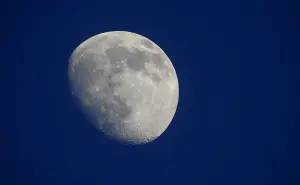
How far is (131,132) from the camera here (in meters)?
9.32

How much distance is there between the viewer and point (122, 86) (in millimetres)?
8734

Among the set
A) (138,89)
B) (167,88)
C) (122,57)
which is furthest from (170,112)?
(122,57)

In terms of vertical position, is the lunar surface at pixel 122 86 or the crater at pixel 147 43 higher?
the crater at pixel 147 43

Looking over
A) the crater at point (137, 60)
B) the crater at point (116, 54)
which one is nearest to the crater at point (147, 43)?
the crater at point (137, 60)

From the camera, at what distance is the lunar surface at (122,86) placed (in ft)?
28.8

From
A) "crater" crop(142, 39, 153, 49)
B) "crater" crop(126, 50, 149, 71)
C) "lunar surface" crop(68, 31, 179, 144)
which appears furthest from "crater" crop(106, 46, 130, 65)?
"crater" crop(142, 39, 153, 49)

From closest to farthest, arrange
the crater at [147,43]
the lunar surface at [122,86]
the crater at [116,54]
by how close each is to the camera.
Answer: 1. the lunar surface at [122,86]
2. the crater at [116,54]
3. the crater at [147,43]

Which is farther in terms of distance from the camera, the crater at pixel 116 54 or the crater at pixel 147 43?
the crater at pixel 147 43

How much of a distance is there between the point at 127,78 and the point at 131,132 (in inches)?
59.3

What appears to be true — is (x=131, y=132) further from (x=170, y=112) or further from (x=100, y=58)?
(x=100, y=58)

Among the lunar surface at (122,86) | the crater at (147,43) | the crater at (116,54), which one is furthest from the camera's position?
the crater at (147,43)

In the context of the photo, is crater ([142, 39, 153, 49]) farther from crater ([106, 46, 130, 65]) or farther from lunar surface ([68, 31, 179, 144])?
crater ([106, 46, 130, 65])

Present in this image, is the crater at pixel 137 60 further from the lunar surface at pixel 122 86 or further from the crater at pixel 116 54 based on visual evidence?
the crater at pixel 116 54

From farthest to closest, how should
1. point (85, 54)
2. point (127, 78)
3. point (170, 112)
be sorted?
point (170, 112)
point (85, 54)
point (127, 78)
